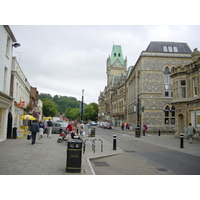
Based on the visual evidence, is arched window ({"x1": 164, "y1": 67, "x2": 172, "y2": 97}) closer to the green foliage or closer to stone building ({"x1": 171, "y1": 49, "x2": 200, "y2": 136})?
stone building ({"x1": 171, "y1": 49, "x2": 200, "y2": 136})

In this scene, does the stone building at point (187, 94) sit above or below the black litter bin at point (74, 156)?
above

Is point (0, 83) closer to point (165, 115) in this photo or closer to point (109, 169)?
point (109, 169)

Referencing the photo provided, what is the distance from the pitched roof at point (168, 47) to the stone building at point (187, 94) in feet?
43.8

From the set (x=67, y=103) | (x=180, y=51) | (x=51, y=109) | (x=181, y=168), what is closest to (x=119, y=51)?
(x=51, y=109)

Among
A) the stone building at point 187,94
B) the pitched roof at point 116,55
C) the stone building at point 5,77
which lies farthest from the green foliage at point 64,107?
the stone building at point 5,77

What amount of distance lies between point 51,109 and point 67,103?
8656cm

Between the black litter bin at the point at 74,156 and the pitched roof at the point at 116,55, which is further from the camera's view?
the pitched roof at the point at 116,55

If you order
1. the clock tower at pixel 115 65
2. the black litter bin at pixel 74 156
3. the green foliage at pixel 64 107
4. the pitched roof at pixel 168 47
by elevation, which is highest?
the clock tower at pixel 115 65

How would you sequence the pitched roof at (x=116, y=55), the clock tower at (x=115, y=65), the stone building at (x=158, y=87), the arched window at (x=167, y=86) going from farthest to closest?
1. the pitched roof at (x=116, y=55)
2. the clock tower at (x=115, y=65)
3. the arched window at (x=167, y=86)
4. the stone building at (x=158, y=87)

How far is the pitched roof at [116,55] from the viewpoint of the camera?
109 m

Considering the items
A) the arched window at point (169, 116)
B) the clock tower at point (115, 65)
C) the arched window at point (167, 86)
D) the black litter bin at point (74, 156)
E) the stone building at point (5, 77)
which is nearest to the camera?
the black litter bin at point (74, 156)

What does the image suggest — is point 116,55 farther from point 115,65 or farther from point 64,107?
point 64,107

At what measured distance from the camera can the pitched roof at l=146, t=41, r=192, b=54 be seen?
4012cm

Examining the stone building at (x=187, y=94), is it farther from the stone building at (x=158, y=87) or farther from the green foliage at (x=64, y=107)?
the green foliage at (x=64, y=107)
